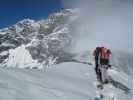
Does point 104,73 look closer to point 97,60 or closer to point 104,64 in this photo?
point 104,64

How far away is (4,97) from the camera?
11.1 meters

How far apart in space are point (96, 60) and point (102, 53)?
63 centimetres

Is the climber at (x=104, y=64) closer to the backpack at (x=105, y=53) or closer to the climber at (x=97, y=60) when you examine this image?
the backpack at (x=105, y=53)

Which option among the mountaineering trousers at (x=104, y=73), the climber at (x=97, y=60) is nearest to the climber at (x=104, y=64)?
the mountaineering trousers at (x=104, y=73)

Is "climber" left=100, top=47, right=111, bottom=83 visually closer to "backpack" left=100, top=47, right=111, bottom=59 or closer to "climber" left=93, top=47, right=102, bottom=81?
"backpack" left=100, top=47, right=111, bottom=59

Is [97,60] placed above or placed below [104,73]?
above

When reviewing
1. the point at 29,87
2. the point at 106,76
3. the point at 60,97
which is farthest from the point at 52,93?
the point at 106,76

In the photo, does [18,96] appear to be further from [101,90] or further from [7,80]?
[101,90]

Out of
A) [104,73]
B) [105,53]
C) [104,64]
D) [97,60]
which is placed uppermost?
[105,53]

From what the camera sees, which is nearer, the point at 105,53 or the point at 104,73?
the point at 104,73

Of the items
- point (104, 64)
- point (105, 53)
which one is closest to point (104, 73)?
point (104, 64)

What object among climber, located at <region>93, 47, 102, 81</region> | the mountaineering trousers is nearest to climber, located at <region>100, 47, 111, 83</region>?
the mountaineering trousers

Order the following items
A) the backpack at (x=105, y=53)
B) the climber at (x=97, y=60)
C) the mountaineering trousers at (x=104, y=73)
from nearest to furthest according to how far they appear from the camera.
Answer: the mountaineering trousers at (x=104, y=73), the climber at (x=97, y=60), the backpack at (x=105, y=53)

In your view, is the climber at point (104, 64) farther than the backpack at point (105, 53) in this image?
No
